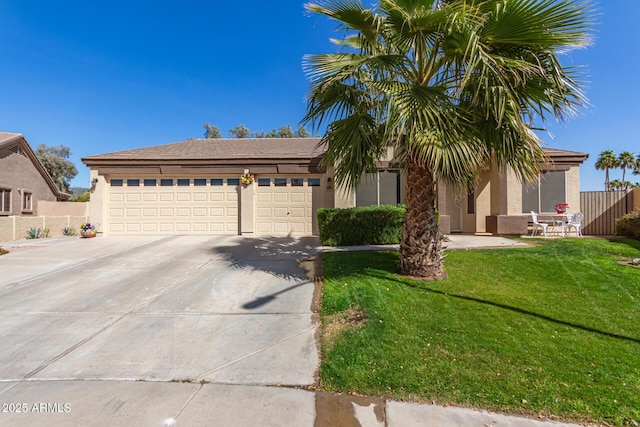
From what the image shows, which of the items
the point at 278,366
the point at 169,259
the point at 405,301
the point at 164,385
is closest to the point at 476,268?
the point at 405,301

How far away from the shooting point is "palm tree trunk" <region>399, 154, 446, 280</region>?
5.82 metres

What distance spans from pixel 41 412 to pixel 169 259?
241 inches

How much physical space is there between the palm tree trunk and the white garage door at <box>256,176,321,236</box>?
7.48 metres

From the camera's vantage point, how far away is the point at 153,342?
379 cm

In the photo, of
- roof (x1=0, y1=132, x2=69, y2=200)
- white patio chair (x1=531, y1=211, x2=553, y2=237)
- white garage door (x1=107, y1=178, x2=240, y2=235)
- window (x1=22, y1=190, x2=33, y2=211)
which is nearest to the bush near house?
white garage door (x1=107, y1=178, x2=240, y2=235)

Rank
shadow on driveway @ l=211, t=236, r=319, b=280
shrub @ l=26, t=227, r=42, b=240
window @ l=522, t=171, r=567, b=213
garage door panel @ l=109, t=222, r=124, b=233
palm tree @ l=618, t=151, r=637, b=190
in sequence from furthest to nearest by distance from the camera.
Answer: palm tree @ l=618, t=151, r=637, b=190
garage door panel @ l=109, t=222, r=124, b=233
shrub @ l=26, t=227, r=42, b=240
window @ l=522, t=171, r=567, b=213
shadow on driveway @ l=211, t=236, r=319, b=280

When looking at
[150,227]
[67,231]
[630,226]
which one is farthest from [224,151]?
[630,226]

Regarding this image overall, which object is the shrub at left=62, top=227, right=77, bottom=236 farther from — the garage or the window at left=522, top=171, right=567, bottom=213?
the window at left=522, top=171, right=567, bottom=213

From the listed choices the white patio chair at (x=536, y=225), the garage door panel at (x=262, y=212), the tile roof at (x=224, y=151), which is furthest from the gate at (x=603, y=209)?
the garage door panel at (x=262, y=212)

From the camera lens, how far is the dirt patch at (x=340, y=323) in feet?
12.6

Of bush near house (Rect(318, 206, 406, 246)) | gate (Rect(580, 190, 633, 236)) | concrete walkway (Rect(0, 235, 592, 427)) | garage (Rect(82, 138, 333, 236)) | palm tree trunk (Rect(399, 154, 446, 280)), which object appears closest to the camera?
concrete walkway (Rect(0, 235, 592, 427))

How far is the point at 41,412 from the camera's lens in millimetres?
2543

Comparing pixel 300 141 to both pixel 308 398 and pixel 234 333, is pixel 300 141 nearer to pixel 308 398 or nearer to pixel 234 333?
pixel 234 333

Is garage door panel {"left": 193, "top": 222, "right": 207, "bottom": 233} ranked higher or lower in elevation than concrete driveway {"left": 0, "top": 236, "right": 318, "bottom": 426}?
higher
